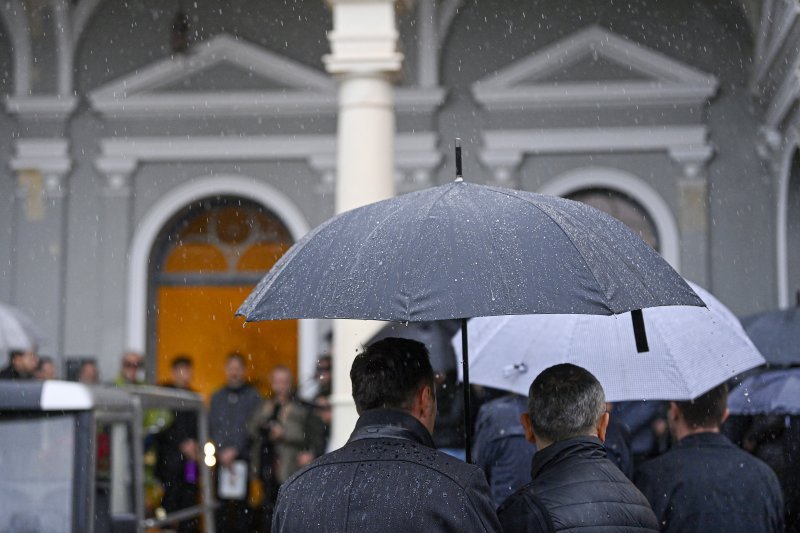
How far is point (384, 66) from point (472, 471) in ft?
21.2

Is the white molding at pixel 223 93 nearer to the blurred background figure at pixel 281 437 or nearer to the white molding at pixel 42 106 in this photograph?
the white molding at pixel 42 106

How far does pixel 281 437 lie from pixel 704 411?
6.02 meters

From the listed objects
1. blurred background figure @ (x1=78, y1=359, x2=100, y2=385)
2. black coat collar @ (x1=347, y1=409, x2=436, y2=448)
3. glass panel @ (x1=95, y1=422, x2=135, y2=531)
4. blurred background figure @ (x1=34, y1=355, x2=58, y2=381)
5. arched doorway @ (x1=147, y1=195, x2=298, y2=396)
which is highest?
arched doorway @ (x1=147, y1=195, x2=298, y2=396)

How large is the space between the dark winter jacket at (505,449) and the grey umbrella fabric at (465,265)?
1.96m

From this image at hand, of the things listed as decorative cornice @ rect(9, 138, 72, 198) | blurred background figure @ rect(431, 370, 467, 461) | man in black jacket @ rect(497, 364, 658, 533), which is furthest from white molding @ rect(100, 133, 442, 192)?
man in black jacket @ rect(497, 364, 658, 533)

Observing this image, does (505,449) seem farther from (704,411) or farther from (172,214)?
(172,214)

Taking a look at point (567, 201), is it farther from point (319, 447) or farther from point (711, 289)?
point (711, 289)

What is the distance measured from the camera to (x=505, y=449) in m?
5.38

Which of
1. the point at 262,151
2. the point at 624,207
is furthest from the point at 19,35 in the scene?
the point at 624,207

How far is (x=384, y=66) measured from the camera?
9.26 meters

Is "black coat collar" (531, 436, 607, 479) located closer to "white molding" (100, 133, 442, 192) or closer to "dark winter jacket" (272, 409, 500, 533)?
"dark winter jacket" (272, 409, 500, 533)

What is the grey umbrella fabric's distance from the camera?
3119 millimetres

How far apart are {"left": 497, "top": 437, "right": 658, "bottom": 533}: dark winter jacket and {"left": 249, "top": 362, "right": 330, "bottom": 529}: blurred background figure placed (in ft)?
21.5

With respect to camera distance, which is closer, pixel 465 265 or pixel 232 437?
pixel 465 265
